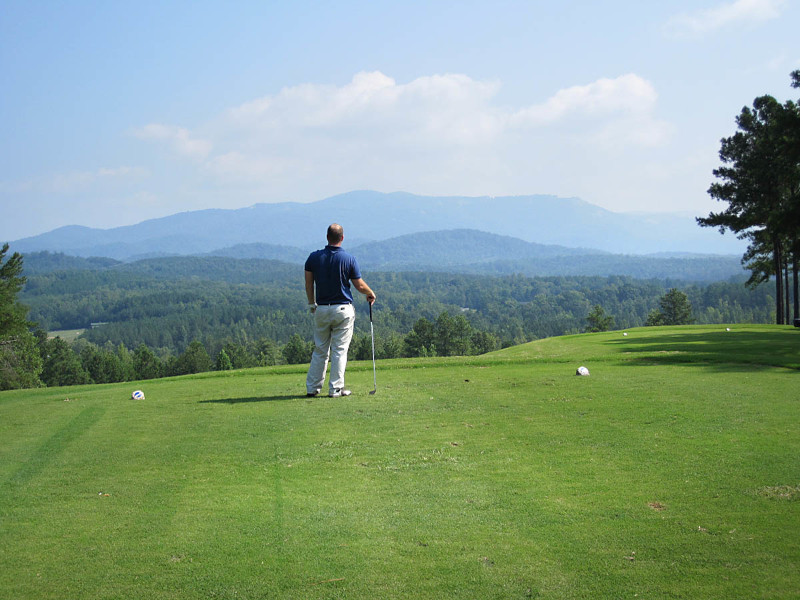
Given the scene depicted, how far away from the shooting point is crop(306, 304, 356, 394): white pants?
11.2 metres

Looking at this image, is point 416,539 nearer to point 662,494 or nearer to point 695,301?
point 662,494

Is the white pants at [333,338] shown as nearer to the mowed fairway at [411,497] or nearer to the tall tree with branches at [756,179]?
the mowed fairway at [411,497]

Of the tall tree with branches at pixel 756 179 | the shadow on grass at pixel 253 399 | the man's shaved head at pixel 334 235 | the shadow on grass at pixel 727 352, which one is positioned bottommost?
the shadow on grass at pixel 727 352

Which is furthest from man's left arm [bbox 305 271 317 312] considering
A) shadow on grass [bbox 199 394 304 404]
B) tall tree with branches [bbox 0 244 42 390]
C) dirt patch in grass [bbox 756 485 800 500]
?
tall tree with branches [bbox 0 244 42 390]

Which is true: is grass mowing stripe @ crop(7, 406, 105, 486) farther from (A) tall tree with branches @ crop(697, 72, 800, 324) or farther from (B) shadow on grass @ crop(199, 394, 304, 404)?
(A) tall tree with branches @ crop(697, 72, 800, 324)

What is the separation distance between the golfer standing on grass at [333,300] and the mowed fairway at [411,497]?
86cm

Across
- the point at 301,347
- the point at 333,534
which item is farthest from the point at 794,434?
the point at 301,347

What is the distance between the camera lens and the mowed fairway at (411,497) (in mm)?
4336

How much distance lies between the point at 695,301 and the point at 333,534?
178 m

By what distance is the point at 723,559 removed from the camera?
4.46m

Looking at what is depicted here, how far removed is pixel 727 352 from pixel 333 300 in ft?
42.9

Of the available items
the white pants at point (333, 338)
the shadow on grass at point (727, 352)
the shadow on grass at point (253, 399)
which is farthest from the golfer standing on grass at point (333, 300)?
the shadow on grass at point (727, 352)

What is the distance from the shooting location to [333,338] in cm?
1139

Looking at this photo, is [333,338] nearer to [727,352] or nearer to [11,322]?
[727,352]
